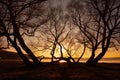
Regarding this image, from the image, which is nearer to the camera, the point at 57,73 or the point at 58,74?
the point at 58,74

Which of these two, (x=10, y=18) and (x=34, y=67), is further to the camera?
(x=34, y=67)

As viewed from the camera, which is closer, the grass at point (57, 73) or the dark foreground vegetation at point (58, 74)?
the dark foreground vegetation at point (58, 74)

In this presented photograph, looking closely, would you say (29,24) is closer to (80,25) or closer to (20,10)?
(20,10)

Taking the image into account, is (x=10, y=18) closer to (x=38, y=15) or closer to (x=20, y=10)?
(x=20, y=10)

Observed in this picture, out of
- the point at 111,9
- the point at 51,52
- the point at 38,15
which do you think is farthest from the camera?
the point at 51,52

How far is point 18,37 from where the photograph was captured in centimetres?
2516

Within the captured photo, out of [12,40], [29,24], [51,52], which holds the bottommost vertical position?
[51,52]

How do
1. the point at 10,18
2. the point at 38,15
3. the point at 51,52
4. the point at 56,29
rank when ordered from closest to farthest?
the point at 10,18
the point at 38,15
the point at 51,52
the point at 56,29

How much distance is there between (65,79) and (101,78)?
260cm

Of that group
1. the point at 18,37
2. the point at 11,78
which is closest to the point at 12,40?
the point at 18,37

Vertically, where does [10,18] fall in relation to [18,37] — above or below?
above

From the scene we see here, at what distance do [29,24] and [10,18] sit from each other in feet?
7.12

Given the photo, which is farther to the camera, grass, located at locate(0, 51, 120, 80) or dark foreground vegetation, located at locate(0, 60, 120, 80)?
grass, located at locate(0, 51, 120, 80)

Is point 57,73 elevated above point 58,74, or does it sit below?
below
